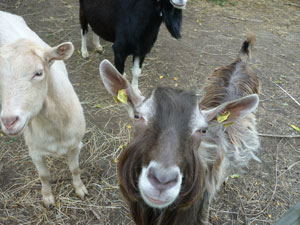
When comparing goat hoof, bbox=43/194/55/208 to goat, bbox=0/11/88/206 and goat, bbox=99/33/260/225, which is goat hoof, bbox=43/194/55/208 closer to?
goat, bbox=0/11/88/206

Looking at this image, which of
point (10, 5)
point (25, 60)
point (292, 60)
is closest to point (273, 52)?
point (292, 60)

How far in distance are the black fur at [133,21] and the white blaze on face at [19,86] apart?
6.83 ft

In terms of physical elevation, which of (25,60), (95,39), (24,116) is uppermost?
(25,60)

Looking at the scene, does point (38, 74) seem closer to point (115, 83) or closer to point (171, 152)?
point (115, 83)

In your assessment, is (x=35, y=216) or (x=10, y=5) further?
(x=10, y=5)

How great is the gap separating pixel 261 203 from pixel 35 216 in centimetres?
297

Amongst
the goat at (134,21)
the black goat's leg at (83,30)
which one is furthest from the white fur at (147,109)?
the black goat's leg at (83,30)

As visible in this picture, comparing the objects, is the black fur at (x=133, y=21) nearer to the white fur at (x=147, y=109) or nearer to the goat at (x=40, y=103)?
the goat at (x=40, y=103)

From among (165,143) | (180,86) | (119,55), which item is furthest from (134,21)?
(165,143)

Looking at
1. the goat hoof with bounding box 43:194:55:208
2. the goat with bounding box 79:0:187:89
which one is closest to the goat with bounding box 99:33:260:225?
the goat hoof with bounding box 43:194:55:208

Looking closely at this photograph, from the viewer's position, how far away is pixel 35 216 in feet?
9.67

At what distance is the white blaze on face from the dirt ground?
1.62 metres

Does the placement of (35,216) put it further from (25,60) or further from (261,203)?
(261,203)

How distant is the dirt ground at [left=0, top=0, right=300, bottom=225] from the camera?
3.09 meters
